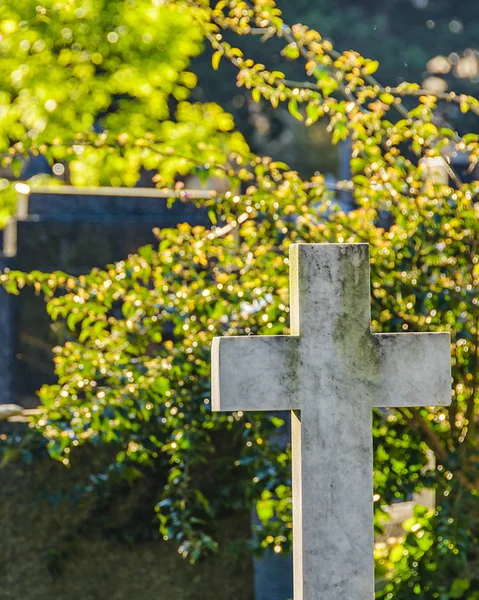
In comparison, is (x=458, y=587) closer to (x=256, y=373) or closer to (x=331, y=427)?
(x=331, y=427)

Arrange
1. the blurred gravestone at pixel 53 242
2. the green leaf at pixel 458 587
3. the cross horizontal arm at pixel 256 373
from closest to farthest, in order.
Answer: the cross horizontal arm at pixel 256 373, the green leaf at pixel 458 587, the blurred gravestone at pixel 53 242

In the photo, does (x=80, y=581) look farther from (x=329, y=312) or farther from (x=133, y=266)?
(x=329, y=312)

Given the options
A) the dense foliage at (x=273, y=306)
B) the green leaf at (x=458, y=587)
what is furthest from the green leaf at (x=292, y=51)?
the green leaf at (x=458, y=587)

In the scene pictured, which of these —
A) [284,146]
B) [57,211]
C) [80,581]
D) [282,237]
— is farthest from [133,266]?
[284,146]

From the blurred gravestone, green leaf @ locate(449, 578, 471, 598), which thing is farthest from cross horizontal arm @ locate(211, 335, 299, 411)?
the blurred gravestone

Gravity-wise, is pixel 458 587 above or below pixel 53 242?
below

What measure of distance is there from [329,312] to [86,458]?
7.73 ft

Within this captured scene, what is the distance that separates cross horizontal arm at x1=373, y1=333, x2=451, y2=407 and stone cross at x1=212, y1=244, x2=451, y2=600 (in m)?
0.04

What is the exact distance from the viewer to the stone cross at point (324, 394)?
3.01 meters

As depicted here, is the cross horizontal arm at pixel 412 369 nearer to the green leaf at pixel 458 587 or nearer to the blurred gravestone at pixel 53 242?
the green leaf at pixel 458 587

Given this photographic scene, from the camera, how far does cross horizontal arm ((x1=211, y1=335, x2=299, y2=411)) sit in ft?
9.86

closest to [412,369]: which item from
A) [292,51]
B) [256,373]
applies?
[256,373]

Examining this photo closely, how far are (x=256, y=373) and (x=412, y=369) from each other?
1.58ft

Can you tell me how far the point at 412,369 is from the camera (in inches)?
123
